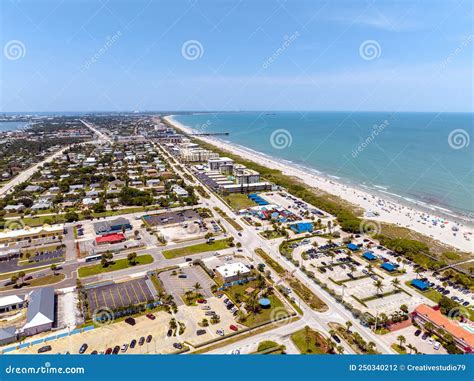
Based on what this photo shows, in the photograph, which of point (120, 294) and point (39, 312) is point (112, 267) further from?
point (39, 312)

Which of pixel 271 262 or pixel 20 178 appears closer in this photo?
pixel 271 262

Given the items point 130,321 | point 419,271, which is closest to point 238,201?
point 419,271

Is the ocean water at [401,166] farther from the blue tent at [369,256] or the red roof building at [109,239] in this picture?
the red roof building at [109,239]

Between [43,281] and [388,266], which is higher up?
[388,266]

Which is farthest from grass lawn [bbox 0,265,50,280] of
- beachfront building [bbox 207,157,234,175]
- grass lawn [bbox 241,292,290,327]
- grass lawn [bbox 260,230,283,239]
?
beachfront building [bbox 207,157,234,175]

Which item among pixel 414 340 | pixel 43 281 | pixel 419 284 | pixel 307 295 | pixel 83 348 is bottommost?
pixel 43 281

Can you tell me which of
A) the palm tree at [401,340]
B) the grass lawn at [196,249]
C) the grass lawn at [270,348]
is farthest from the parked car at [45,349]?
the palm tree at [401,340]

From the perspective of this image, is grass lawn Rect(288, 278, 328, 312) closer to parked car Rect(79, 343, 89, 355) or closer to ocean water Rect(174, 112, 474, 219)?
parked car Rect(79, 343, 89, 355)
